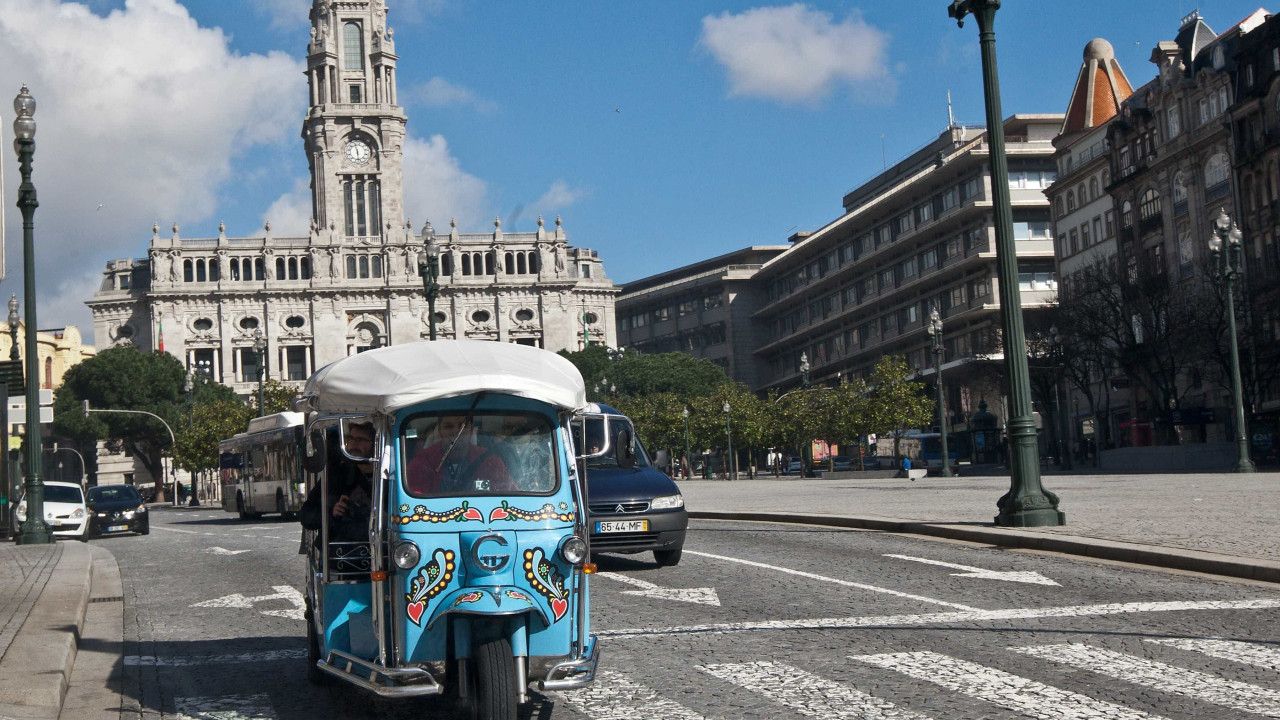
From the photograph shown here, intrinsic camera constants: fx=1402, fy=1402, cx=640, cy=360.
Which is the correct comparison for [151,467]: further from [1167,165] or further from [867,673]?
[867,673]

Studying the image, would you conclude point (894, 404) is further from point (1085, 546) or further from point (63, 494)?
point (1085, 546)

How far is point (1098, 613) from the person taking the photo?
Answer: 1020 cm

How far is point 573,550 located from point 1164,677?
337 centimetres

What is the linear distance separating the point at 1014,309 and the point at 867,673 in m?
9.43

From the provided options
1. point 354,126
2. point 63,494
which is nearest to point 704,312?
point 354,126

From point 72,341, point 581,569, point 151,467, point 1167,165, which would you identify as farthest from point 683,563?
point 72,341

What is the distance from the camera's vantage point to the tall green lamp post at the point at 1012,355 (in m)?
16.4

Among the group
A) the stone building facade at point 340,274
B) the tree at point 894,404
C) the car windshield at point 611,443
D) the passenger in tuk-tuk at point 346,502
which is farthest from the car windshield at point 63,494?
the stone building facade at point 340,274

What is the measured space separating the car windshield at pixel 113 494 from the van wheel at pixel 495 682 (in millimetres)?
28551

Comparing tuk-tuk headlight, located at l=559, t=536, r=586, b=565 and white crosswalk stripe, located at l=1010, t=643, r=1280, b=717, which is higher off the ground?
tuk-tuk headlight, located at l=559, t=536, r=586, b=565

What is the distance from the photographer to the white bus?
33469mm

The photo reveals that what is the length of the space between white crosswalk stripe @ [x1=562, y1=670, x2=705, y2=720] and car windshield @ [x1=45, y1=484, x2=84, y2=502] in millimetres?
24450

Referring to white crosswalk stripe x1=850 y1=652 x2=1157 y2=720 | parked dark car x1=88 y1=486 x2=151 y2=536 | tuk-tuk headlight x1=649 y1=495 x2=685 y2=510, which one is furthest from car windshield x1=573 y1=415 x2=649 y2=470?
parked dark car x1=88 y1=486 x2=151 y2=536

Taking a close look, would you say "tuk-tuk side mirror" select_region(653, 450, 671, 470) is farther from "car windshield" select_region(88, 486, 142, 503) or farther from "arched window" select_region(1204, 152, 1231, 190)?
"arched window" select_region(1204, 152, 1231, 190)
